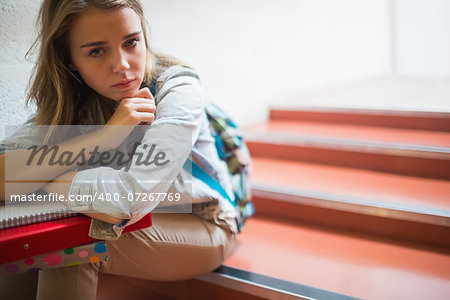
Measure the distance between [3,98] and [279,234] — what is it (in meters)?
1.19

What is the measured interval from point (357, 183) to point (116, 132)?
126 centimetres

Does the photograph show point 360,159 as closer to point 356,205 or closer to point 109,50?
point 356,205

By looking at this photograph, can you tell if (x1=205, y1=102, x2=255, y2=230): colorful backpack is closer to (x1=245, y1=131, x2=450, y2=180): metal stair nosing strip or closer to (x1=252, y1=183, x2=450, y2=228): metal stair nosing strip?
(x1=252, y1=183, x2=450, y2=228): metal stair nosing strip

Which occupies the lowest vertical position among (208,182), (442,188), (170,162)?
(442,188)

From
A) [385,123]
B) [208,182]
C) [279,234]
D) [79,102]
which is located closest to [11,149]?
[79,102]

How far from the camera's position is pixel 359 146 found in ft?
6.51

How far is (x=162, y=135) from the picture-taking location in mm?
967

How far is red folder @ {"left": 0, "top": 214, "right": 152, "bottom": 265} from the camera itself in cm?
86

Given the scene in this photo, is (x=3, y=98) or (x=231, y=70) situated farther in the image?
(x=231, y=70)

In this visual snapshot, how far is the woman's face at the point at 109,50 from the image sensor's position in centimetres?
97

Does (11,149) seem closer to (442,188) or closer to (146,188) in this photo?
(146,188)

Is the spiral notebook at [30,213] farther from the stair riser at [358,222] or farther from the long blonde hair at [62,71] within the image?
the stair riser at [358,222]

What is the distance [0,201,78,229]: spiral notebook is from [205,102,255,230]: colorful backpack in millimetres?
611

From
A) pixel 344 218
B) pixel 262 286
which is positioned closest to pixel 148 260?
pixel 262 286
